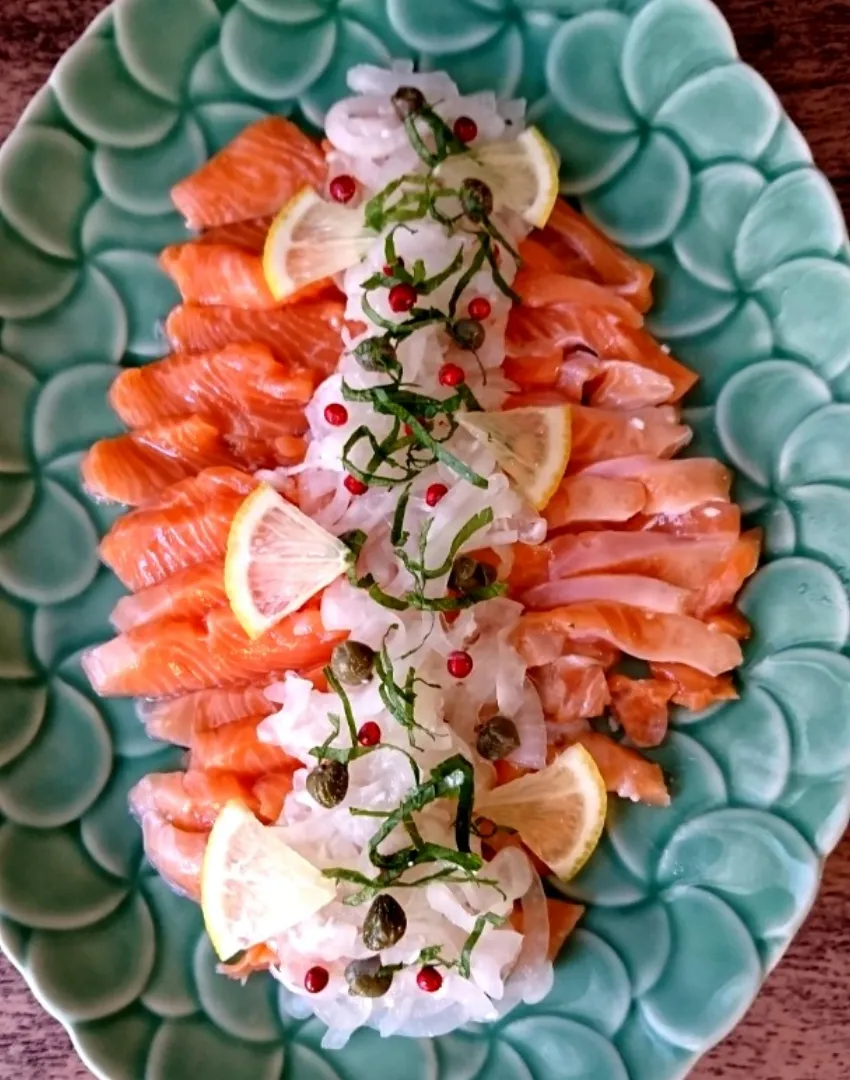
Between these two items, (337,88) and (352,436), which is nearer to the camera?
(352,436)

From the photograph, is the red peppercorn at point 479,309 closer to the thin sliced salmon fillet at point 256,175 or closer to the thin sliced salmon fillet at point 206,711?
the thin sliced salmon fillet at point 256,175

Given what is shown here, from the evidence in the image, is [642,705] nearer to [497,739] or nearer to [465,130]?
[497,739]

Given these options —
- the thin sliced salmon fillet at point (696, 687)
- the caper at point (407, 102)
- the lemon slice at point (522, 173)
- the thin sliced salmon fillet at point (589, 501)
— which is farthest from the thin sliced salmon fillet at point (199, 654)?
the caper at point (407, 102)

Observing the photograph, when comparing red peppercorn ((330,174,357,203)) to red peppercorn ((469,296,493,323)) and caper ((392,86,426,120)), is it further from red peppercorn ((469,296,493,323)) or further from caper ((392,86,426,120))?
red peppercorn ((469,296,493,323))

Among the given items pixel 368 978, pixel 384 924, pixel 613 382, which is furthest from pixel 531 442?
pixel 368 978

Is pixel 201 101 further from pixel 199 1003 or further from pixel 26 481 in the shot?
pixel 199 1003

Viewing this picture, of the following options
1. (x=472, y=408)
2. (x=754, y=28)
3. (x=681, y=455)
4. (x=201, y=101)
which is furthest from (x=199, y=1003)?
(x=754, y=28)
